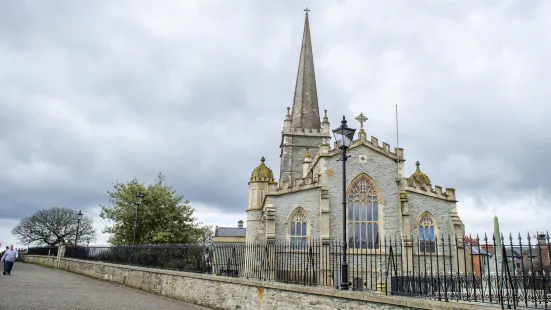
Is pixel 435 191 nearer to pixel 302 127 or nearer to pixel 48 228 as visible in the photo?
pixel 302 127

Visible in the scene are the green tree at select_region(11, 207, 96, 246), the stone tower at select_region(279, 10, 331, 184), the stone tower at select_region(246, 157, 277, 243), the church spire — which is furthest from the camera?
the green tree at select_region(11, 207, 96, 246)

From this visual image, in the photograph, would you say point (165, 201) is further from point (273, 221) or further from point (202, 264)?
point (202, 264)

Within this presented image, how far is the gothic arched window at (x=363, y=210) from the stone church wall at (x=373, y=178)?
1.53ft

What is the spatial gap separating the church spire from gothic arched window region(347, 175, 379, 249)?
63.9ft

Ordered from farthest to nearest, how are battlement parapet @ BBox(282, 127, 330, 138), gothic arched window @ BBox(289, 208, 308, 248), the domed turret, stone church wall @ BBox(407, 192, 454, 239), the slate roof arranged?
the slate roof → battlement parapet @ BBox(282, 127, 330, 138) → the domed turret → stone church wall @ BBox(407, 192, 454, 239) → gothic arched window @ BBox(289, 208, 308, 248)

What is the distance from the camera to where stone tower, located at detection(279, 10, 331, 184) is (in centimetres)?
4625

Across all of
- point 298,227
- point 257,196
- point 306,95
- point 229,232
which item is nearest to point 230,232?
point 229,232

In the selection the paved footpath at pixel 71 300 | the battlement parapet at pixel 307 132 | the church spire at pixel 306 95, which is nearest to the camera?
the paved footpath at pixel 71 300

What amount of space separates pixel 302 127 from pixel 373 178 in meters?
19.3

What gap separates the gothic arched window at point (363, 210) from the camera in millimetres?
27922

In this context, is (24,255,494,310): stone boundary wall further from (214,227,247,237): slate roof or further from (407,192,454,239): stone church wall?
(214,227,247,237): slate roof

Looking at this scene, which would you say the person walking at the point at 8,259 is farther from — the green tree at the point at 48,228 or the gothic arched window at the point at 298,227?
the green tree at the point at 48,228

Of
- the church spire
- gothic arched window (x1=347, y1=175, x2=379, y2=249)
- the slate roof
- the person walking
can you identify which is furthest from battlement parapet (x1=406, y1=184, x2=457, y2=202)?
the slate roof

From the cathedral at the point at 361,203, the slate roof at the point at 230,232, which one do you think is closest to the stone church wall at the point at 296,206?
the cathedral at the point at 361,203
